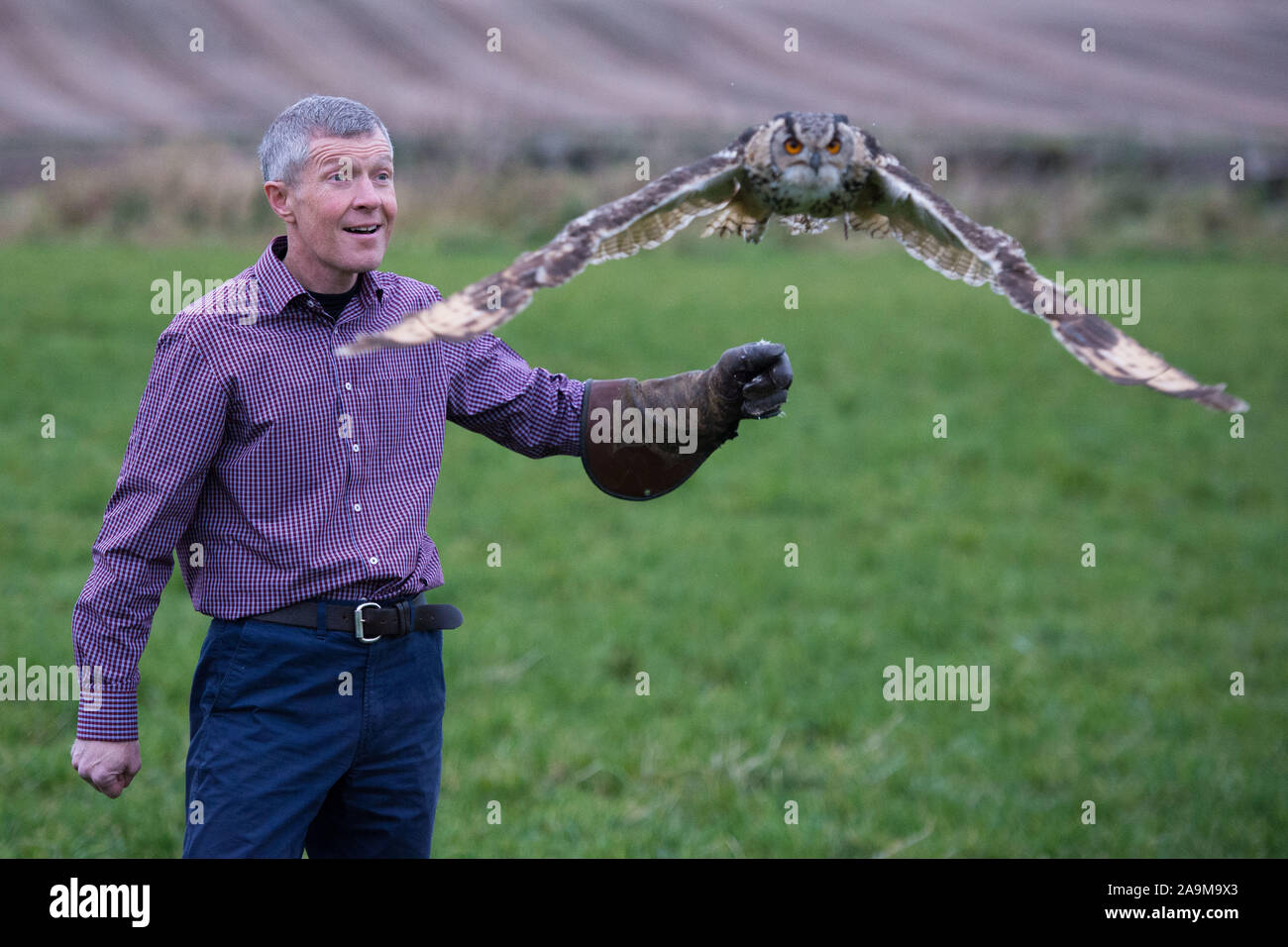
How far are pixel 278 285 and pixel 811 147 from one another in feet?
4.71

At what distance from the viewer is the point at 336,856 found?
3.59m

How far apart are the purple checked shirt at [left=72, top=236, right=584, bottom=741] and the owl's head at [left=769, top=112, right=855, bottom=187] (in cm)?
119

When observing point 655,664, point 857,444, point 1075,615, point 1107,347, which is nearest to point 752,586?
point 655,664

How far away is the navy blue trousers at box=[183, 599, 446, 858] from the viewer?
10.7 ft

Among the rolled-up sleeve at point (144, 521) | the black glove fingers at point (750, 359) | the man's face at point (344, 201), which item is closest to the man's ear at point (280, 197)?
the man's face at point (344, 201)

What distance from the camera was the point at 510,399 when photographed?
3.78 m

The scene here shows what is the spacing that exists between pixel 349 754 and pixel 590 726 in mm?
3475

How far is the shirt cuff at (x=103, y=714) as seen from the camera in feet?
10.8

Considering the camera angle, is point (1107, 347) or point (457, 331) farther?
point (1107, 347)

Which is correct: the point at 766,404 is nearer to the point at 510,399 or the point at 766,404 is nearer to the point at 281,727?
the point at 510,399

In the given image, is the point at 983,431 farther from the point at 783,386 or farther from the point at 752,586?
the point at 783,386

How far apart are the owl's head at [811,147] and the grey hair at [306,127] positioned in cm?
102

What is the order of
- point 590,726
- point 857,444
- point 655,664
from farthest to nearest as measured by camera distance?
point 857,444 → point 655,664 → point 590,726

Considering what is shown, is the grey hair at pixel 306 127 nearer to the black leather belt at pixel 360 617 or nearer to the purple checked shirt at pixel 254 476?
the purple checked shirt at pixel 254 476
